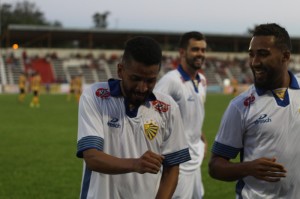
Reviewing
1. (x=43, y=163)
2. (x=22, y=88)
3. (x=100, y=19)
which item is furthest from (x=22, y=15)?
(x=43, y=163)

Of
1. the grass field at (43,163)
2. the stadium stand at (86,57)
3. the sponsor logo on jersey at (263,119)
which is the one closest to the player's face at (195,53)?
the grass field at (43,163)

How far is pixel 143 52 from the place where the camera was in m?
3.35

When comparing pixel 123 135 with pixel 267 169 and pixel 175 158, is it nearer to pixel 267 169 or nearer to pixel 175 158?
pixel 175 158

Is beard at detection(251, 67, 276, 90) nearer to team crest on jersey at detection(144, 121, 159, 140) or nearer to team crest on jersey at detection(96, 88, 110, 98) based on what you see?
team crest on jersey at detection(144, 121, 159, 140)

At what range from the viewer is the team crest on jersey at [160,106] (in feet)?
11.8

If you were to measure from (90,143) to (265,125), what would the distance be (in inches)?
44.8

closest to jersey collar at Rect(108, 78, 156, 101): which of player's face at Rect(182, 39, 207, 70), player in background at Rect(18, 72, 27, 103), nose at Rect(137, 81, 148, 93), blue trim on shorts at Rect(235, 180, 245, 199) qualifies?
nose at Rect(137, 81, 148, 93)

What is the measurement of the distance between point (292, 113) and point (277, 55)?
39cm

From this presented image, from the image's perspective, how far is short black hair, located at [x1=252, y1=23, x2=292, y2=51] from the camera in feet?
12.1

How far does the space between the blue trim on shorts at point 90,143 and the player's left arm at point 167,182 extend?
45cm

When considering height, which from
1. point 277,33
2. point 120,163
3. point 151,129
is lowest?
point 120,163

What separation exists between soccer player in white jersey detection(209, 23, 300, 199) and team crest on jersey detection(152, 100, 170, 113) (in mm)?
458

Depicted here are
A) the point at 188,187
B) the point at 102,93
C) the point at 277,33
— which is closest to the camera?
the point at 102,93

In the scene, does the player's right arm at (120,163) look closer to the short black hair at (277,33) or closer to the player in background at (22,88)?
the short black hair at (277,33)
